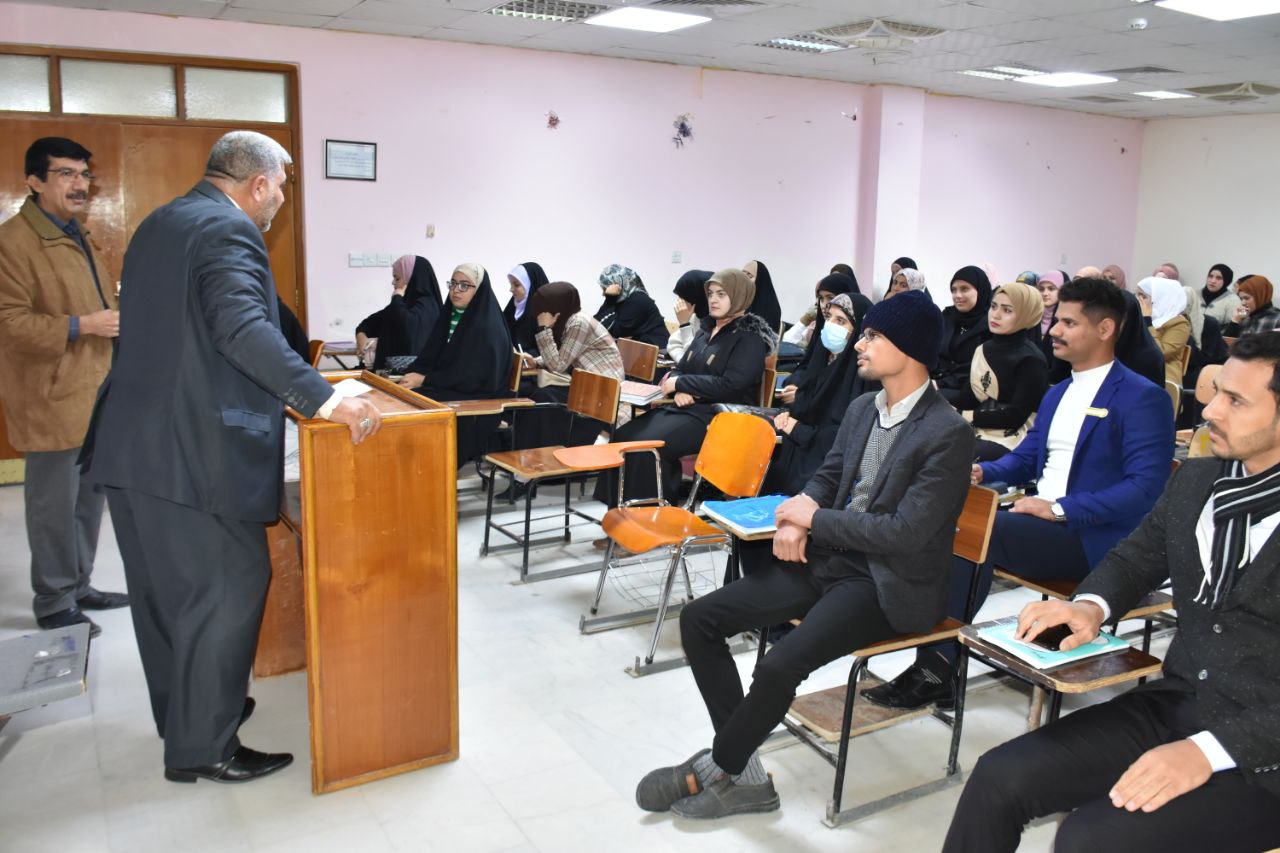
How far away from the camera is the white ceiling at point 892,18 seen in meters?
6.15

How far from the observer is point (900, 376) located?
262cm

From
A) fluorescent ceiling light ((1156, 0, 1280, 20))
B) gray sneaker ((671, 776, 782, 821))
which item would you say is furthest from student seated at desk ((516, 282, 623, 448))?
fluorescent ceiling light ((1156, 0, 1280, 20))

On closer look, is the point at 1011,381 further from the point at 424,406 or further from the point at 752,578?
the point at 424,406

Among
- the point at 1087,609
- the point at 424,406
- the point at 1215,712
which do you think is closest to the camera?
the point at 1215,712

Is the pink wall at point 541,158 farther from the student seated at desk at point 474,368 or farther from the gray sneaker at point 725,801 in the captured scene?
the gray sneaker at point 725,801

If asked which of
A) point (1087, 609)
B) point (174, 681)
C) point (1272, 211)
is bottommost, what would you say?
point (174, 681)

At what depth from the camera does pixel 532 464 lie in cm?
421

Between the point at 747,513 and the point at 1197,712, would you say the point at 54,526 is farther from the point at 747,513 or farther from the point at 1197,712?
the point at 1197,712

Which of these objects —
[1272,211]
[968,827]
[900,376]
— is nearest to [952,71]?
[1272,211]

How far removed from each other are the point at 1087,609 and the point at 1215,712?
0.94ft

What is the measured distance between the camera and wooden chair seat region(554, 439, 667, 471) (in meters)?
3.91

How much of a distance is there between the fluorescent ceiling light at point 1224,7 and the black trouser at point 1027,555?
4.63m

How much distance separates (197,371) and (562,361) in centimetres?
315

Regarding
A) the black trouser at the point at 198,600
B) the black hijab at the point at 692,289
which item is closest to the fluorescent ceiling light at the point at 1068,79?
the black hijab at the point at 692,289
